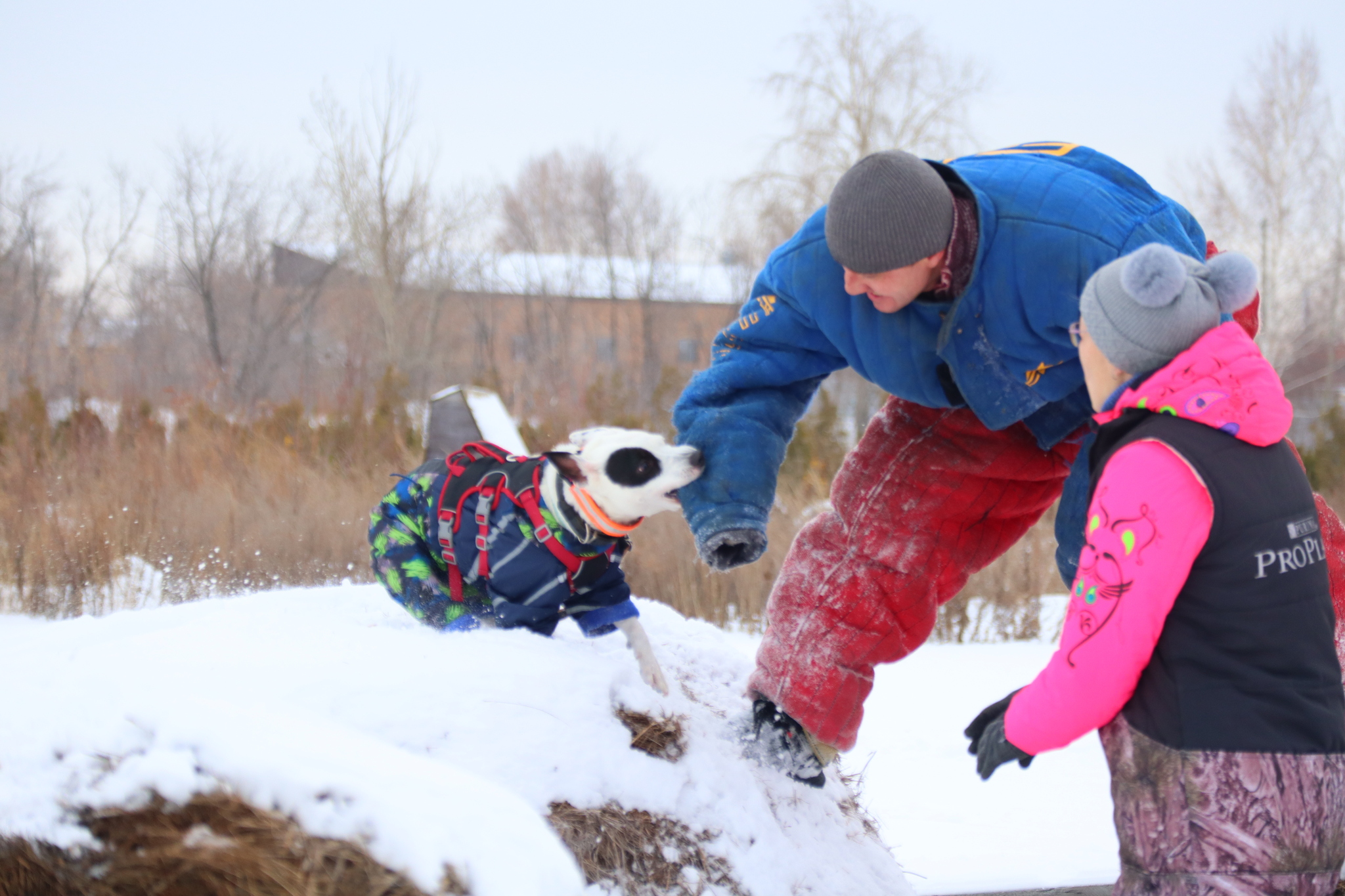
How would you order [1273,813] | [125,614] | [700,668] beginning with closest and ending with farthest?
1. [1273,813]
2. [700,668]
3. [125,614]

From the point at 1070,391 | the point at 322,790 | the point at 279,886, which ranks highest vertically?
the point at 1070,391

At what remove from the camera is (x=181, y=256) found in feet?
71.9

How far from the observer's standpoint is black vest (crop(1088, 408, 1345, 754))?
144 cm

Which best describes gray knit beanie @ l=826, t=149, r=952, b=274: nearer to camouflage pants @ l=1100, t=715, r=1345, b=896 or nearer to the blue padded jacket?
the blue padded jacket

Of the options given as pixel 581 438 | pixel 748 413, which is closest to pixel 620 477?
pixel 581 438

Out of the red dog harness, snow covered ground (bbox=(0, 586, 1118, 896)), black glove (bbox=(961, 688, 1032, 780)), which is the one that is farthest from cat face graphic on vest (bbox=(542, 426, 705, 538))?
black glove (bbox=(961, 688, 1032, 780))

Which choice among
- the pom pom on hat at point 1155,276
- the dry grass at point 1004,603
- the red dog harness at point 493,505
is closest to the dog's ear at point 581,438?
the red dog harness at point 493,505

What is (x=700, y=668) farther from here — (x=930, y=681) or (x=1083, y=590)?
(x=930, y=681)

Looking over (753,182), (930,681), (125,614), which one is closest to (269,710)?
(125,614)

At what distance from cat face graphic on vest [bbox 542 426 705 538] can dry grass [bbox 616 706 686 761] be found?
0.62 meters

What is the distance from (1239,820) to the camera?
4.90 feet

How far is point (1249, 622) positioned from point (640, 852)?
1316mm

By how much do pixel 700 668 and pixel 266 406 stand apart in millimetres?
8950

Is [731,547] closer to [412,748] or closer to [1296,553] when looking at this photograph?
[412,748]
